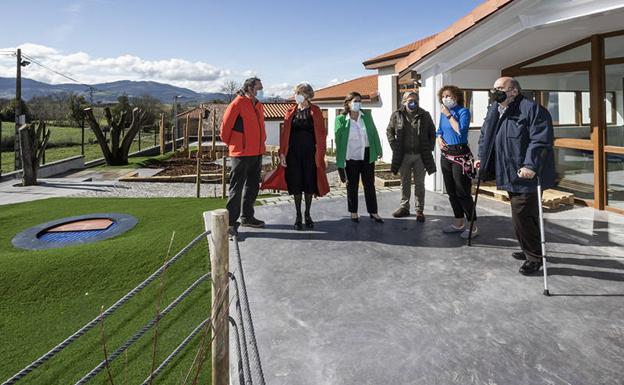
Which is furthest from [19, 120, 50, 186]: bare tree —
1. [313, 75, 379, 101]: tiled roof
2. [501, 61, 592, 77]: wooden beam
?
→ [313, 75, 379, 101]: tiled roof

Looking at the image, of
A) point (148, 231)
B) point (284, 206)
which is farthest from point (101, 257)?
point (284, 206)

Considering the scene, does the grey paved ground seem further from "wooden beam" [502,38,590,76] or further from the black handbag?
"wooden beam" [502,38,590,76]

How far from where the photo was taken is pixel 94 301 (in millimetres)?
4434

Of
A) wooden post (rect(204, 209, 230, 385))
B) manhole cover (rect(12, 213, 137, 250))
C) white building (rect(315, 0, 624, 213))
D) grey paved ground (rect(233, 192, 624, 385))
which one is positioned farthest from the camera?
manhole cover (rect(12, 213, 137, 250))

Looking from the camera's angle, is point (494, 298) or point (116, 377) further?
point (494, 298)

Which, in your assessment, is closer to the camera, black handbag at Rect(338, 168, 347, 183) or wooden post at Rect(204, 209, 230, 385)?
wooden post at Rect(204, 209, 230, 385)

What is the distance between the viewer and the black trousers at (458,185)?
5254 mm

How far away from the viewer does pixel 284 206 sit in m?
7.40

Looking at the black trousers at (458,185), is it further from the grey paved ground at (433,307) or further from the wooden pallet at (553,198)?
the wooden pallet at (553,198)

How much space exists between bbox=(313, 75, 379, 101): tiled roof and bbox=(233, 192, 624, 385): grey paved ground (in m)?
18.7

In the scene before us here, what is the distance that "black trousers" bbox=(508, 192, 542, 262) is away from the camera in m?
4.05

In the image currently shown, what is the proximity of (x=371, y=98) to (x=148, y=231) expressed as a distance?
1490 cm

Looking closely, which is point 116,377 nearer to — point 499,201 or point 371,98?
point 499,201

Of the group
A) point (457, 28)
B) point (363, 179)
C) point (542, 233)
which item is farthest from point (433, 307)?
point (457, 28)
